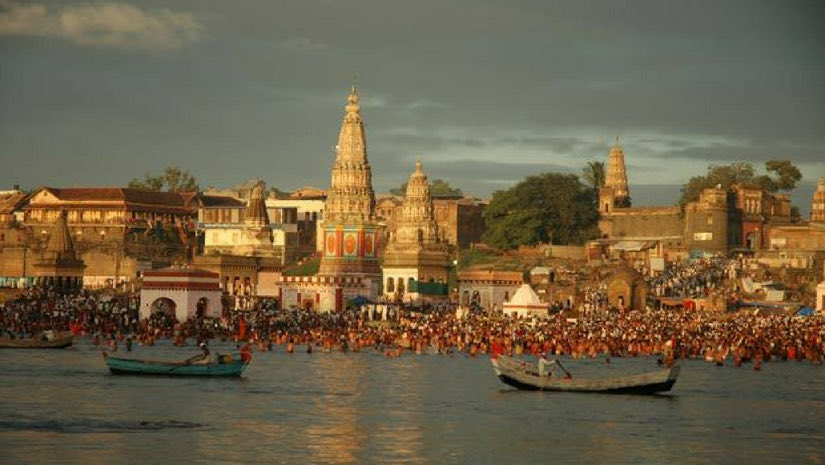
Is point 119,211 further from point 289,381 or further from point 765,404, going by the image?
point 765,404

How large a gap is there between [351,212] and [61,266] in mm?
25835

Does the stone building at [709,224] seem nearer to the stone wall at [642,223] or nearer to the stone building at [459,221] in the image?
the stone wall at [642,223]

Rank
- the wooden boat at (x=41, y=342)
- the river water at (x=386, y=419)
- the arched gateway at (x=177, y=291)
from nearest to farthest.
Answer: the river water at (x=386, y=419)
the wooden boat at (x=41, y=342)
the arched gateway at (x=177, y=291)

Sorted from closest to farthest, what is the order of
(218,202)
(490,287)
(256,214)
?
(490,287), (256,214), (218,202)

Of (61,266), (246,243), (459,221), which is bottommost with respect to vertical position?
(61,266)

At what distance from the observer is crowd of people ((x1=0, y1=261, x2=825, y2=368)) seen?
278ft

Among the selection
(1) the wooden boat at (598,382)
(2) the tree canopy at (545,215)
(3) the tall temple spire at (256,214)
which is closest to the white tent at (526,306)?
(3) the tall temple spire at (256,214)

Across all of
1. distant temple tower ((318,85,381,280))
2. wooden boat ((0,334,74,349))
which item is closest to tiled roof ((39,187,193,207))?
distant temple tower ((318,85,381,280))

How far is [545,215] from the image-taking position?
159m

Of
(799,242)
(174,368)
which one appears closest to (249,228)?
(799,242)

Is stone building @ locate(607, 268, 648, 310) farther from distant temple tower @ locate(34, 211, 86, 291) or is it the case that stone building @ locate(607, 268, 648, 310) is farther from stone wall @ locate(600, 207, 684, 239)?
distant temple tower @ locate(34, 211, 86, 291)

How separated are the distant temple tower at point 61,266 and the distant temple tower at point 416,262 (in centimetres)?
2473

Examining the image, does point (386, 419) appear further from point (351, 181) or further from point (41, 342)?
point (351, 181)

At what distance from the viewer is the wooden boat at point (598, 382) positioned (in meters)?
58.3
